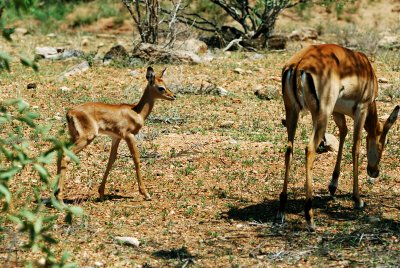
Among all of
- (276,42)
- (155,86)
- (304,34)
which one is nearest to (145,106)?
(155,86)

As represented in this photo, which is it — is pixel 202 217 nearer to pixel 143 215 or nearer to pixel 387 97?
pixel 143 215

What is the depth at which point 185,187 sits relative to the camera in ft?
27.1

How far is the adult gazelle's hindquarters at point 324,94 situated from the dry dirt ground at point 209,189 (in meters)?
0.40

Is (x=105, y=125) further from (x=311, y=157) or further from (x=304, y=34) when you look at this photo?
(x=304, y=34)

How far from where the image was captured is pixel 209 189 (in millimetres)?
8211

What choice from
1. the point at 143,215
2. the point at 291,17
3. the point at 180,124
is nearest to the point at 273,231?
the point at 143,215

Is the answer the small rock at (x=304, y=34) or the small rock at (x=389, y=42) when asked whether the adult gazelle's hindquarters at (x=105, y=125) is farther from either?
the small rock at (x=304, y=34)

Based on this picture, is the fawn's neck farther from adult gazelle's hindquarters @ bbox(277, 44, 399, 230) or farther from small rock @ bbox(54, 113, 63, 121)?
small rock @ bbox(54, 113, 63, 121)

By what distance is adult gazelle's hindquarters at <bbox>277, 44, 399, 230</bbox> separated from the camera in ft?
22.5

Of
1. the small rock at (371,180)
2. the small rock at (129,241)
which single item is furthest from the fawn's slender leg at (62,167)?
the small rock at (371,180)

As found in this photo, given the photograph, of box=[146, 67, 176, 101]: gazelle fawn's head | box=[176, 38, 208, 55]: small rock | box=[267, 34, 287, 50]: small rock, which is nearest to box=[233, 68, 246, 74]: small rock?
box=[176, 38, 208, 55]: small rock

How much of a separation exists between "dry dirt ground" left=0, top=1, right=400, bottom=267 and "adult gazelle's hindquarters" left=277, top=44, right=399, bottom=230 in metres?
0.40

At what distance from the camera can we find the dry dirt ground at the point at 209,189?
249 inches

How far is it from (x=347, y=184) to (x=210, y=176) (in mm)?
1567
